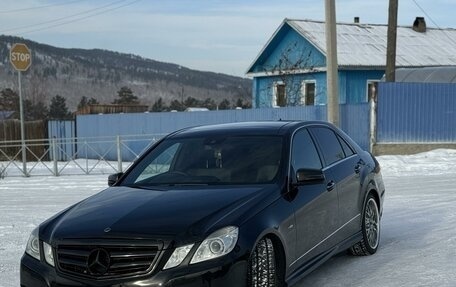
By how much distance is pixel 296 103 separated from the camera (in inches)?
1163

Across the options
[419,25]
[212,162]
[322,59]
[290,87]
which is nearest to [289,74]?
[290,87]

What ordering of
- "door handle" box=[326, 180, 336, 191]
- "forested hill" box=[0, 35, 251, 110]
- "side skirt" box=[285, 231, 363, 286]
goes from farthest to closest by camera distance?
1. "forested hill" box=[0, 35, 251, 110]
2. "door handle" box=[326, 180, 336, 191]
3. "side skirt" box=[285, 231, 363, 286]

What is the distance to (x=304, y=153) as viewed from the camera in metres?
5.98

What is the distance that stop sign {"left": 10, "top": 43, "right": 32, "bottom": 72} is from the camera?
82.6 ft

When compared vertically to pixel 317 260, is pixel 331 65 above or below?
above

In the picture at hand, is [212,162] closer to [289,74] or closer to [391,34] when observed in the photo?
[391,34]

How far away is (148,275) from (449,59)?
1147 inches

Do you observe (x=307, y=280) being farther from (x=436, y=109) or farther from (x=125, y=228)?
(x=436, y=109)

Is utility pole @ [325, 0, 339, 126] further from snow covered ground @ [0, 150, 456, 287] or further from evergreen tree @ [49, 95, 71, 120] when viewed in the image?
evergreen tree @ [49, 95, 71, 120]

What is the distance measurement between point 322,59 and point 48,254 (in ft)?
A: 82.4

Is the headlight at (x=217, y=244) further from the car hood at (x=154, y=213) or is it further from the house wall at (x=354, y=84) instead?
the house wall at (x=354, y=84)

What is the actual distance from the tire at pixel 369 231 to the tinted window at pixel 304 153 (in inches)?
46.1

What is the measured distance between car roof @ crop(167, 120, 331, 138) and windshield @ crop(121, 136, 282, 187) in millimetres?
101

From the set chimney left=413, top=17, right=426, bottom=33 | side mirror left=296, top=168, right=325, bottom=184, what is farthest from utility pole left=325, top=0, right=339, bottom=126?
chimney left=413, top=17, right=426, bottom=33
